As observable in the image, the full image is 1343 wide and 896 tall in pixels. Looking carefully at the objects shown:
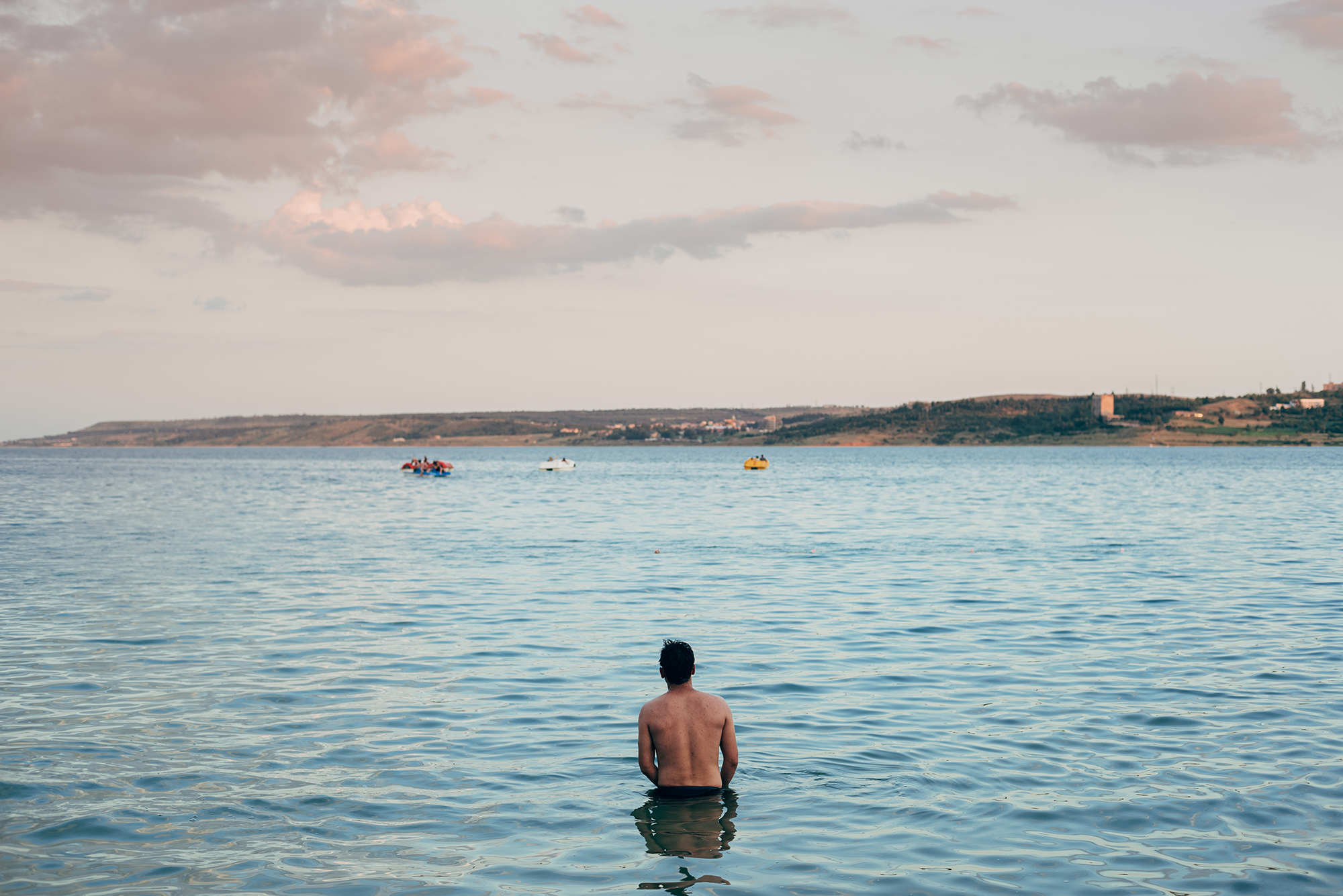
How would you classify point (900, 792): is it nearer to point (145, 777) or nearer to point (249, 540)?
point (145, 777)

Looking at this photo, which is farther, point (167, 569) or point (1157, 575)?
point (167, 569)

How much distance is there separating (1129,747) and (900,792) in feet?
13.8

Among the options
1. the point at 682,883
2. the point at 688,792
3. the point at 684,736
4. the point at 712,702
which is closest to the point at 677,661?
the point at 712,702

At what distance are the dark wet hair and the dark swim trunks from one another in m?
1.47

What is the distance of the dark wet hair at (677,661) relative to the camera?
1252cm

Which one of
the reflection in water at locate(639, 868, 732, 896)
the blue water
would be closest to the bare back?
the blue water

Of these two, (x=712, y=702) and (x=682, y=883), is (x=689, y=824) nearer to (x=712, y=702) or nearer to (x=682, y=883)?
(x=712, y=702)

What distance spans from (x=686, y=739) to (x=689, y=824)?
955 millimetres

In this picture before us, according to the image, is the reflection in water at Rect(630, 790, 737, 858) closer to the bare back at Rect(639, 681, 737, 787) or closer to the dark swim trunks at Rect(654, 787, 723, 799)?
the dark swim trunks at Rect(654, 787, 723, 799)

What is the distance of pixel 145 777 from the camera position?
14.5 meters

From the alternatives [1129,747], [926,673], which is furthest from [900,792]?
[926,673]

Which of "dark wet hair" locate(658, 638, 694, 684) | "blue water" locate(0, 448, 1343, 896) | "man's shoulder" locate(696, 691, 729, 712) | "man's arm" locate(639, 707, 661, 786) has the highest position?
"dark wet hair" locate(658, 638, 694, 684)

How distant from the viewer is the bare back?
41.9ft

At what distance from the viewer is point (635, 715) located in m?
18.1
